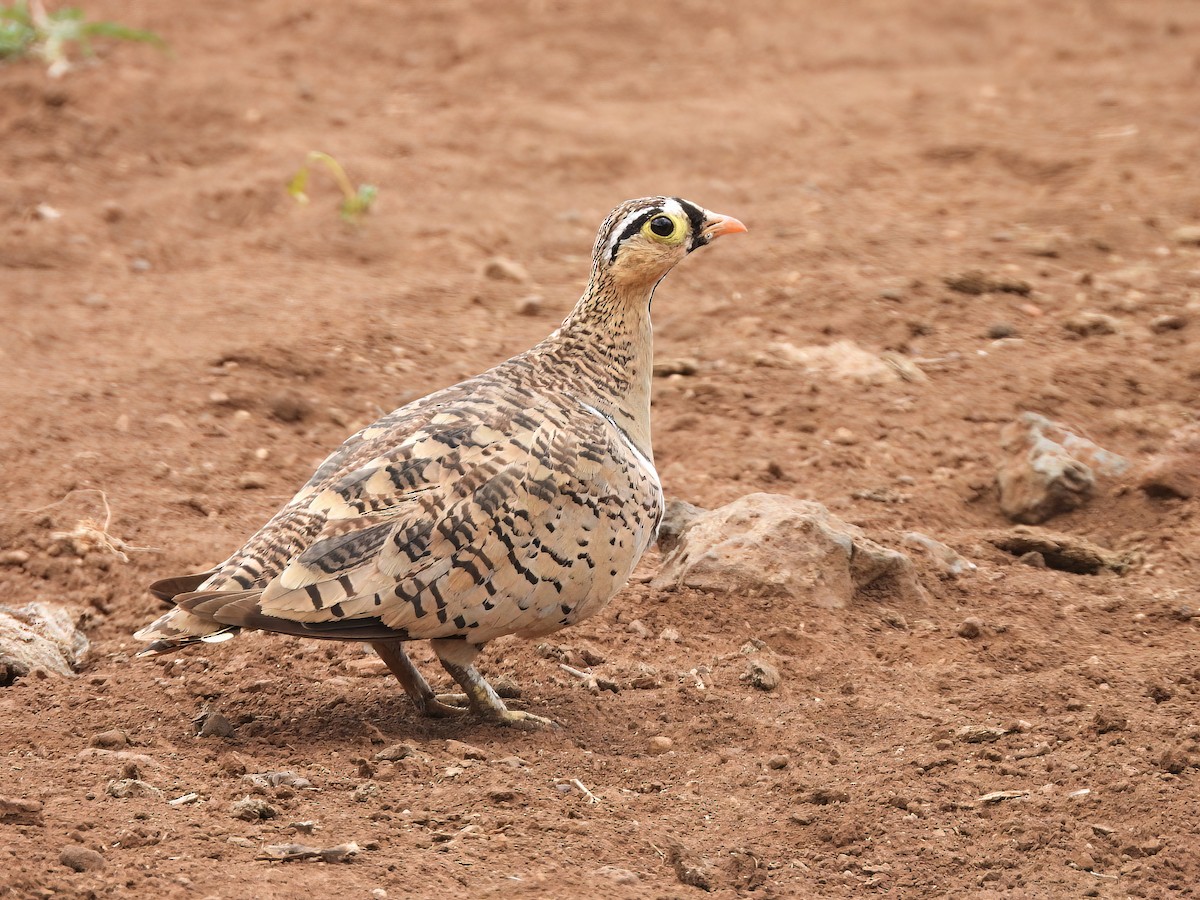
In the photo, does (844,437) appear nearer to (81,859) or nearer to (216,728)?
(216,728)

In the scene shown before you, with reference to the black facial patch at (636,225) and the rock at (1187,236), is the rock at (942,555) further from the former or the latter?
the rock at (1187,236)

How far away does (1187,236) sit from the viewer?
30.8 feet

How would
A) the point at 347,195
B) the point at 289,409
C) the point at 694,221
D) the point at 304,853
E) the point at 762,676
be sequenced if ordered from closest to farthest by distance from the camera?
the point at 304,853, the point at 762,676, the point at 694,221, the point at 289,409, the point at 347,195

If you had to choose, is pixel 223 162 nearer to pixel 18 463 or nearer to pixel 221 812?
pixel 18 463

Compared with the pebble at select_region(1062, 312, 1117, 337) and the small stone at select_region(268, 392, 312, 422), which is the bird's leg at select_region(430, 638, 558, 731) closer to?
the small stone at select_region(268, 392, 312, 422)

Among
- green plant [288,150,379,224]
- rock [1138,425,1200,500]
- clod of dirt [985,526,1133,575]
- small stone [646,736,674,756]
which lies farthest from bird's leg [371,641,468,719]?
green plant [288,150,379,224]

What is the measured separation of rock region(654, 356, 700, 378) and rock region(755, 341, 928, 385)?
1.10 ft

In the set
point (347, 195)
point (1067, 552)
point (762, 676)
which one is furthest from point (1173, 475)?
point (347, 195)

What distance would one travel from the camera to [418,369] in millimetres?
7840

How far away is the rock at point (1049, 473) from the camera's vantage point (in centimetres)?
650

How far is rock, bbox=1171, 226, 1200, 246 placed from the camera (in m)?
9.34

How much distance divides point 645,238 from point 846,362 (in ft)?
8.94

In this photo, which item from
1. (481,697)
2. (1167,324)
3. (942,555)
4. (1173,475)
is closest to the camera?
(481,697)

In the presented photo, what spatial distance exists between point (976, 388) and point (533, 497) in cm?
361
